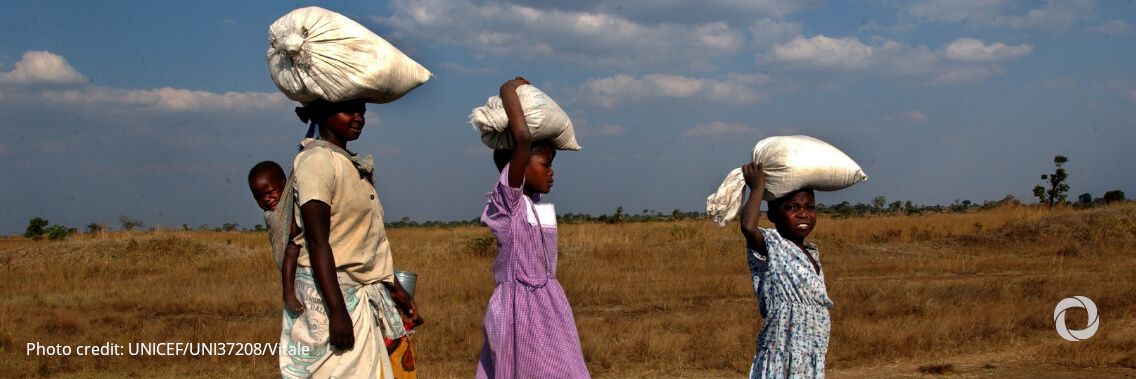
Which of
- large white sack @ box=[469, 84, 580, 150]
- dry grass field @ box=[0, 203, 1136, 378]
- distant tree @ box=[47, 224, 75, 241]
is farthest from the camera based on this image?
distant tree @ box=[47, 224, 75, 241]

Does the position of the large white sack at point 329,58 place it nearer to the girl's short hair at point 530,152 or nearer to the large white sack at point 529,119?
the large white sack at point 529,119

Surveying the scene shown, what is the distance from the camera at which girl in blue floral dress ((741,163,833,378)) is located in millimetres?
2961


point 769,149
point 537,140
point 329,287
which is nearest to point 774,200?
point 769,149

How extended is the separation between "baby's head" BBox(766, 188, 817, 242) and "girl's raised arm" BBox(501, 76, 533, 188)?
3.20ft

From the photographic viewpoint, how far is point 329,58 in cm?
245

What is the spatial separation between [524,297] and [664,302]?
586 centimetres

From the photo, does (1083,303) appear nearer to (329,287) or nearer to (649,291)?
(649,291)

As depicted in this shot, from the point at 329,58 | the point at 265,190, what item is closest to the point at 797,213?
the point at 329,58

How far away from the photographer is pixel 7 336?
6.56 m

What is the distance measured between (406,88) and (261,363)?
13.4ft

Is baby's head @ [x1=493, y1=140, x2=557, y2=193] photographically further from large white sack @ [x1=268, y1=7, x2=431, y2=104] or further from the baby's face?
the baby's face

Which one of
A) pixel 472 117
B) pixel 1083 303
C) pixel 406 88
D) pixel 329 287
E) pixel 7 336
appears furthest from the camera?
pixel 1083 303

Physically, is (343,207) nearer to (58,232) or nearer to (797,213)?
(797,213)

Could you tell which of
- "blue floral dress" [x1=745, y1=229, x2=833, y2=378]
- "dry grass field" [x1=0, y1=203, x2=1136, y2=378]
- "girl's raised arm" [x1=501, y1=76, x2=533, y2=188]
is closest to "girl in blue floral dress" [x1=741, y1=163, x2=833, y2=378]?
"blue floral dress" [x1=745, y1=229, x2=833, y2=378]
